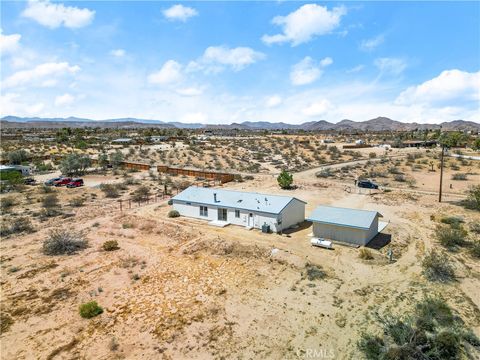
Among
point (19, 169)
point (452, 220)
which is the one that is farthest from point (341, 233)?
point (19, 169)

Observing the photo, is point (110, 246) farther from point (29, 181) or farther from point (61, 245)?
point (29, 181)

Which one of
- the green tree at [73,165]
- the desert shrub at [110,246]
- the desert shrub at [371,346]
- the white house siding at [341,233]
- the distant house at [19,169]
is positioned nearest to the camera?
the desert shrub at [371,346]

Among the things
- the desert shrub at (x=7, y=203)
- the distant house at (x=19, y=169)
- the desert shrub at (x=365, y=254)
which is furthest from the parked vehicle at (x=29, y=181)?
the desert shrub at (x=365, y=254)

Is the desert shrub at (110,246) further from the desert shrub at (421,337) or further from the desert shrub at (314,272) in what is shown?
the desert shrub at (421,337)

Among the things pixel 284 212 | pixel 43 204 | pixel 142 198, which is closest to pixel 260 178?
pixel 142 198

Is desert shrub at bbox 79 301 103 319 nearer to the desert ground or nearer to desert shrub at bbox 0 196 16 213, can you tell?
the desert ground

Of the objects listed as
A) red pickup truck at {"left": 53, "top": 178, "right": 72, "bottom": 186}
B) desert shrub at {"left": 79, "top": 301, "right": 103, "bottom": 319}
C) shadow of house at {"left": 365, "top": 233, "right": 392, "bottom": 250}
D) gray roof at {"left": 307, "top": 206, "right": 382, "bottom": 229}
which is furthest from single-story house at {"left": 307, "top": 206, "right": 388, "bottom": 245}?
red pickup truck at {"left": 53, "top": 178, "right": 72, "bottom": 186}

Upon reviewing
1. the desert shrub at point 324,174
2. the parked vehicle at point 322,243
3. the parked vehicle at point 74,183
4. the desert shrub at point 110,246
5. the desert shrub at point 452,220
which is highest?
the desert shrub at point 324,174
